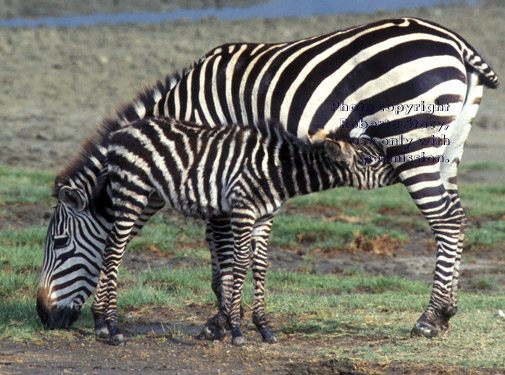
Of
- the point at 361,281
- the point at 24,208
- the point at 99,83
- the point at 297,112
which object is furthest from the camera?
the point at 99,83

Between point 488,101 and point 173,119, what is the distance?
16482 millimetres

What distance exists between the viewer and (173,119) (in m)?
6.62

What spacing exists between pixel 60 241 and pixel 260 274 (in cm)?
170

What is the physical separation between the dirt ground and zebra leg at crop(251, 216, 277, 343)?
168 mm

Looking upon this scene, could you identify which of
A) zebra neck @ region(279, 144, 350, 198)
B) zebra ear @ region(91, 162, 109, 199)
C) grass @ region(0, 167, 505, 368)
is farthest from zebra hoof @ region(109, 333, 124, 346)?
zebra neck @ region(279, 144, 350, 198)

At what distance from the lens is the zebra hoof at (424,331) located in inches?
246

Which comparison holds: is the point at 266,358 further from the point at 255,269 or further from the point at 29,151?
the point at 29,151

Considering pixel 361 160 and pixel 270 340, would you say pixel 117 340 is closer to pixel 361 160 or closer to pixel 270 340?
pixel 270 340

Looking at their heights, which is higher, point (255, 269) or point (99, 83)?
point (99, 83)

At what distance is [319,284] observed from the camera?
27.8 ft

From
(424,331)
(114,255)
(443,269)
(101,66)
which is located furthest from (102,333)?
(101,66)

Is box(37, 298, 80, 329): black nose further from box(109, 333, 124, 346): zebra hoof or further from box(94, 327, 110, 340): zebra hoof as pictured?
box(109, 333, 124, 346): zebra hoof

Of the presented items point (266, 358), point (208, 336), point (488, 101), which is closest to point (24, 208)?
point (208, 336)

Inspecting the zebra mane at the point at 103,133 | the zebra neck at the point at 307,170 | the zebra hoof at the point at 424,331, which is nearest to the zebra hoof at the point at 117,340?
the zebra mane at the point at 103,133
